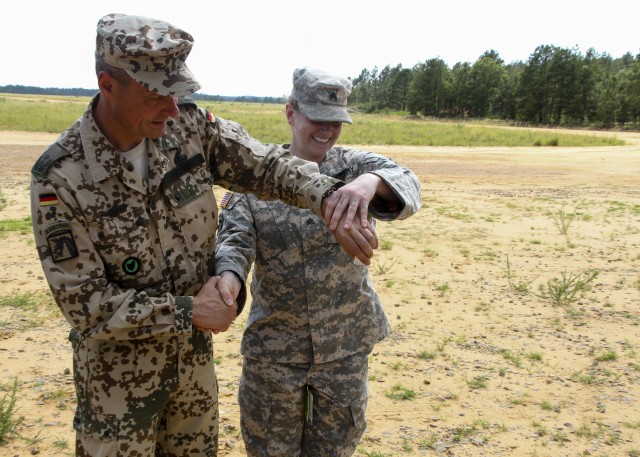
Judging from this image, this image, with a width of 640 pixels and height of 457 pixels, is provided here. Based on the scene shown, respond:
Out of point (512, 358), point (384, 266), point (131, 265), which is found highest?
point (131, 265)

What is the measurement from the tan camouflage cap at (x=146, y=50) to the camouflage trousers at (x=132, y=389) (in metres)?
0.83

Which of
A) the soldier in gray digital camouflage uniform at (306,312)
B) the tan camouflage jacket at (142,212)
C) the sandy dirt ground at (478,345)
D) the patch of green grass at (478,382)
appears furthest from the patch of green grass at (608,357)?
the tan camouflage jacket at (142,212)

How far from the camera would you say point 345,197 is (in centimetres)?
194

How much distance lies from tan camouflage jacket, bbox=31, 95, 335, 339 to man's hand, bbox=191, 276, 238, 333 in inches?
1.1

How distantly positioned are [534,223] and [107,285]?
8615 millimetres

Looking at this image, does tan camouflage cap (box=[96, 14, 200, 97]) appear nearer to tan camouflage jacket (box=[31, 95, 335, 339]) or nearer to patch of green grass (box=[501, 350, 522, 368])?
tan camouflage jacket (box=[31, 95, 335, 339])

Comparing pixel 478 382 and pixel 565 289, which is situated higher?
pixel 565 289

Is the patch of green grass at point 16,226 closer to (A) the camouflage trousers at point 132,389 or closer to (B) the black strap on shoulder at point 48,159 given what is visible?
(A) the camouflage trousers at point 132,389

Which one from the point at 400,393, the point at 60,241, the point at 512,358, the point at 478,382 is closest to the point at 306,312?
the point at 60,241

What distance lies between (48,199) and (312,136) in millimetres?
1131

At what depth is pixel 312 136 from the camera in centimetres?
246

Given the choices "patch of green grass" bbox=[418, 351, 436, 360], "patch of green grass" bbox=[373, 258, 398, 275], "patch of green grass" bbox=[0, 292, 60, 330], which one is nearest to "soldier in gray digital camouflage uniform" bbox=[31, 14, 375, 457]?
A: "patch of green grass" bbox=[418, 351, 436, 360]

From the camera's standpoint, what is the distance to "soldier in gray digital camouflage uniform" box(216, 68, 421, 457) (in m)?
2.39

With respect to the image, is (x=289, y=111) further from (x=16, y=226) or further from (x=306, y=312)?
(x=16, y=226)
